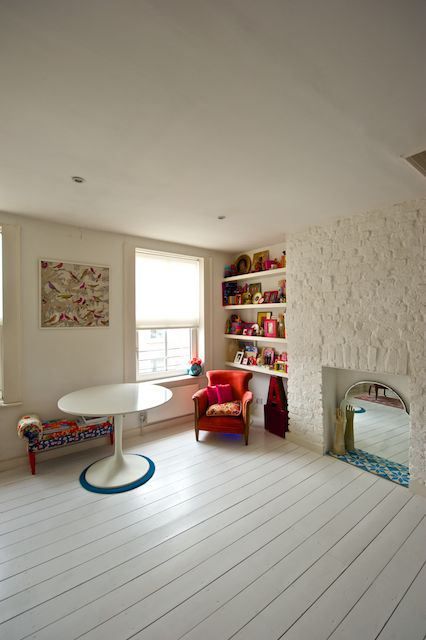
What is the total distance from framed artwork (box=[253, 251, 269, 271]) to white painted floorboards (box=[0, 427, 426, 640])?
8.46ft

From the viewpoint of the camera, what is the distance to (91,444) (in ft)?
10.6

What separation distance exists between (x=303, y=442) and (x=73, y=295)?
10.3ft

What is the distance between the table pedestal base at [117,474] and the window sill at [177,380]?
1.05 m

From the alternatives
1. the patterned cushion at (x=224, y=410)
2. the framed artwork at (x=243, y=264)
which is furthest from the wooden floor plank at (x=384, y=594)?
the framed artwork at (x=243, y=264)

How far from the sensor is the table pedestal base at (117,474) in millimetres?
2447

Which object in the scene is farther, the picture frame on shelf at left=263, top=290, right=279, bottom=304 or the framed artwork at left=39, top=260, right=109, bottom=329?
the picture frame on shelf at left=263, top=290, right=279, bottom=304

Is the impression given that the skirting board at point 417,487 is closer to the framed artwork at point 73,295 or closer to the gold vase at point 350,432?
the gold vase at point 350,432

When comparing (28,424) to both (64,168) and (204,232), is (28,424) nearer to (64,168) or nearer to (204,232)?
(64,168)

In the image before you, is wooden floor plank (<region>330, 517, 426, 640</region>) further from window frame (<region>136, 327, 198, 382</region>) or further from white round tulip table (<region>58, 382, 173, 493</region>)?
window frame (<region>136, 327, 198, 382</region>)

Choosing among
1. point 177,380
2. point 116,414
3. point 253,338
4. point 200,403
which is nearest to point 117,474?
point 116,414

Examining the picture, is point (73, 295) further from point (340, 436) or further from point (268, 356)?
point (340, 436)

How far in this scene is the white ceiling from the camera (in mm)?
951

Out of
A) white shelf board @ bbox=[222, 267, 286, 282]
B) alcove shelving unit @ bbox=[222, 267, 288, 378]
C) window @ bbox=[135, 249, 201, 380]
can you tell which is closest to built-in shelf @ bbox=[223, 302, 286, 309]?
alcove shelving unit @ bbox=[222, 267, 288, 378]

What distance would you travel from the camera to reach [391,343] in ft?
8.27
